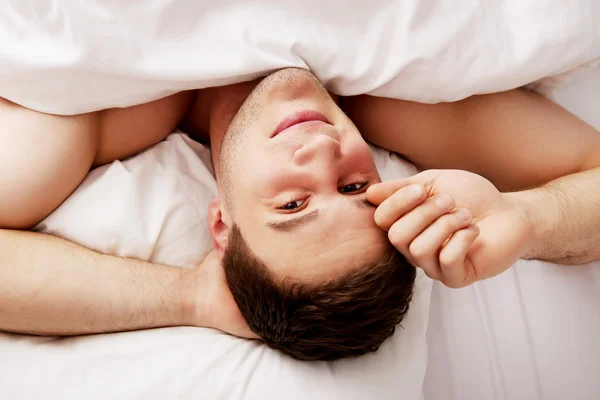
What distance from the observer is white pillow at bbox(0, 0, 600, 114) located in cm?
102

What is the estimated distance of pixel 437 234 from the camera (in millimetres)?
824

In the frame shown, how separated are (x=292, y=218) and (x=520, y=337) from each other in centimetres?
63

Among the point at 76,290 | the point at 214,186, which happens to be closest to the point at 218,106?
the point at 214,186

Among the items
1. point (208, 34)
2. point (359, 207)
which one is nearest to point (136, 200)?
point (208, 34)

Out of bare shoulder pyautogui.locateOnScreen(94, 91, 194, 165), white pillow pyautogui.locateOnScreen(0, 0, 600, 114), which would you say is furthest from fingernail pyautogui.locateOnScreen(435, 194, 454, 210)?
bare shoulder pyautogui.locateOnScreen(94, 91, 194, 165)

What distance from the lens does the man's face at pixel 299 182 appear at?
0.91m

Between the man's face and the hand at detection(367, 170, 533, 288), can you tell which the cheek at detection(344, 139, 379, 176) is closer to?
the man's face

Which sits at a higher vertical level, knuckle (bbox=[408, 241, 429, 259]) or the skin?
the skin

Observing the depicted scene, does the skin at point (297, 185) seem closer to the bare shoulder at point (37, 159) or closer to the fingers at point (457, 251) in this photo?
the fingers at point (457, 251)

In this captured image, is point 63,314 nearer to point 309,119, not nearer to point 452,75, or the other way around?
point 309,119

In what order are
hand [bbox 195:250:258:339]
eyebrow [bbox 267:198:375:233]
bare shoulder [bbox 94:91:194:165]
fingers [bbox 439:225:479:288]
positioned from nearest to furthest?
fingers [bbox 439:225:479:288] → eyebrow [bbox 267:198:375:233] → hand [bbox 195:250:258:339] → bare shoulder [bbox 94:91:194:165]

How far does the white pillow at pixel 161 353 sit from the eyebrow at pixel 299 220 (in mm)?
261

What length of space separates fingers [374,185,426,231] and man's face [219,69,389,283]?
0.04 metres

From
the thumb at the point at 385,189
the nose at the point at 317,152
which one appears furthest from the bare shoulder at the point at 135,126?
the thumb at the point at 385,189
